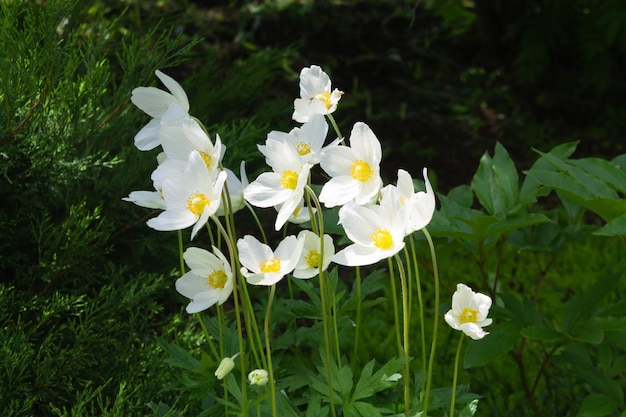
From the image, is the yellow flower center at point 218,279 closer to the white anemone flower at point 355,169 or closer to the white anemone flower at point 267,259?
the white anemone flower at point 267,259

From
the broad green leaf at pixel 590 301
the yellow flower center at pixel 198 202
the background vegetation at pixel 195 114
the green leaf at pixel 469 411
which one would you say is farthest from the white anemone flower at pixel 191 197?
the broad green leaf at pixel 590 301

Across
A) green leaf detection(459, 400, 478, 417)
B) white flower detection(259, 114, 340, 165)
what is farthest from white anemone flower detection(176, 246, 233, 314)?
green leaf detection(459, 400, 478, 417)

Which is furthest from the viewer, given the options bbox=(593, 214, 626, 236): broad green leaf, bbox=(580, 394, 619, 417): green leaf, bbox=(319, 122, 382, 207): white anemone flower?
bbox=(580, 394, 619, 417): green leaf

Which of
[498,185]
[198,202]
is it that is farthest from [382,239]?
[498,185]

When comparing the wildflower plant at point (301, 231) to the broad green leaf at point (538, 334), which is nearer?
the wildflower plant at point (301, 231)

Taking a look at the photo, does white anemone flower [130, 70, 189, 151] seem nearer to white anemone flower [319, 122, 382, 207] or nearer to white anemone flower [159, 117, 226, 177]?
white anemone flower [159, 117, 226, 177]

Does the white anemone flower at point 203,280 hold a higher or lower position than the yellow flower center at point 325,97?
lower

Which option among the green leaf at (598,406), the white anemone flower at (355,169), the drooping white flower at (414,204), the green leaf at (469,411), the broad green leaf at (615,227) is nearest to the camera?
the drooping white flower at (414,204)
